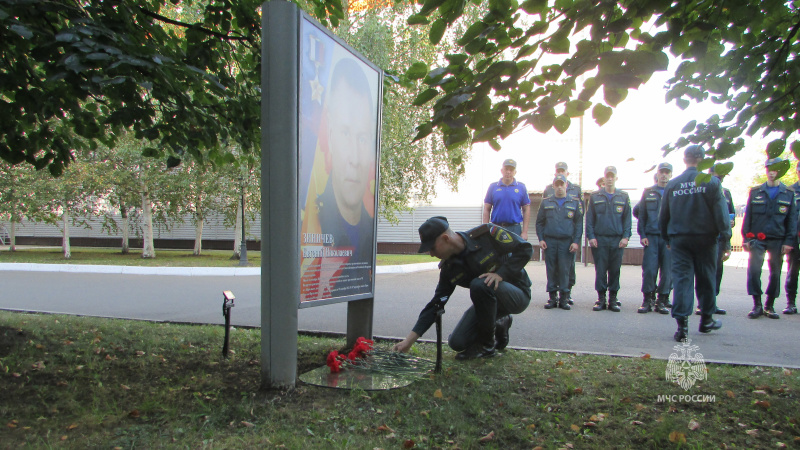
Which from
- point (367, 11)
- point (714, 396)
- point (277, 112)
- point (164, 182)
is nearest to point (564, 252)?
point (714, 396)

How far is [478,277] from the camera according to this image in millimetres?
4195

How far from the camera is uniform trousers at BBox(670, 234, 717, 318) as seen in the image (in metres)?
5.29

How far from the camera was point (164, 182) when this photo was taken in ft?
61.2

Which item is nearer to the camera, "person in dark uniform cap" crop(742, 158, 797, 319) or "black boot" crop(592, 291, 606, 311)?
"person in dark uniform cap" crop(742, 158, 797, 319)

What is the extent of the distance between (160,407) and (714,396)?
11.1ft

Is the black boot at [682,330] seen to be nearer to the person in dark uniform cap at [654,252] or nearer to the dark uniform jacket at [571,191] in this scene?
the person in dark uniform cap at [654,252]

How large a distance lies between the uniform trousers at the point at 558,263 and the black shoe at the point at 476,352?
374 centimetres

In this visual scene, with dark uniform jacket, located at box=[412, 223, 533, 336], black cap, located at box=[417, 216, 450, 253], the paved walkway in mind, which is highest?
black cap, located at box=[417, 216, 450, 253]

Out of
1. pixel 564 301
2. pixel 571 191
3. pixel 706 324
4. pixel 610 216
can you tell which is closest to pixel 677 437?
pixel 706 324

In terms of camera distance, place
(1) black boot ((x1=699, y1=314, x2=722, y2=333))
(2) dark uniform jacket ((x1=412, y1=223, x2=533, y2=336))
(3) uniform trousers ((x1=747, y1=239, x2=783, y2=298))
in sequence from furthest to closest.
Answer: (3) uniform trousers ((x1=747, y1=239, x2=783, y2=298)) → (1) black boot ((x1=699, y1=314, x2=722, y2=333)) → (2) dark uniform jacket ((x1=412, y1=223, x2=533, y2=336))

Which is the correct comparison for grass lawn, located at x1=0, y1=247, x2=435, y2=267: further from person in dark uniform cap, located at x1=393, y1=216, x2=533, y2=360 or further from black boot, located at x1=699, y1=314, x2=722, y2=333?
person in dark uniform cap, located at x1=393, y1=216, x2=533, y2=360

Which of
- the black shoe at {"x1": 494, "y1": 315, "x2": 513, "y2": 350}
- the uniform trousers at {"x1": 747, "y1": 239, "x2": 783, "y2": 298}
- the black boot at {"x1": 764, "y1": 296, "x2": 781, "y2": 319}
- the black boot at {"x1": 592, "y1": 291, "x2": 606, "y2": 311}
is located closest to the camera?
the black shoe at {"x1": 494, "y1": 315, "x2": 513, "y2": 350}

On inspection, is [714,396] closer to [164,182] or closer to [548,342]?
[548,342]

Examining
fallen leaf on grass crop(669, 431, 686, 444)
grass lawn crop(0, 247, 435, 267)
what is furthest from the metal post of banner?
grass lawn crop(0, 247, 435, 267)
